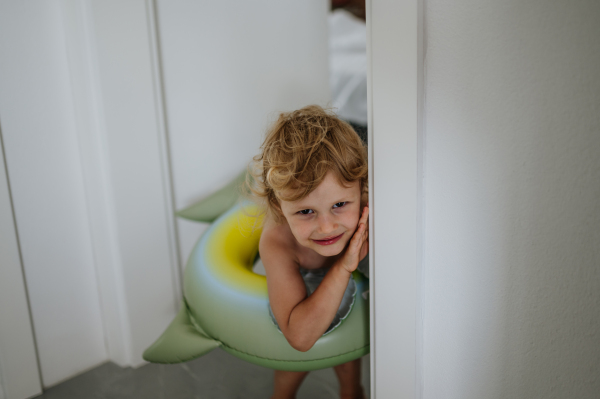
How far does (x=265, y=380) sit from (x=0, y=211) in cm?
95

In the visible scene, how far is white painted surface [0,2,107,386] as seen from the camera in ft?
4.13

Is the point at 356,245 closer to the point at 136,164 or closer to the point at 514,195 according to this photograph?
the point at 514,195

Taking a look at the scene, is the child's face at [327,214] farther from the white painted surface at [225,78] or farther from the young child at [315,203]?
the white painted surface at [225,78]

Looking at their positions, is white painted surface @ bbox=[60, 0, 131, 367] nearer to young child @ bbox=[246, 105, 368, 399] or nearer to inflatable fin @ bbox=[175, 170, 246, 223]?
inflatable fin @ bbox=[175, 170, 246, 223]

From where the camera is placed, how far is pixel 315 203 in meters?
0.81

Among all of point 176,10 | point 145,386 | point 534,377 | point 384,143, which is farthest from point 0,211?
point 534,377

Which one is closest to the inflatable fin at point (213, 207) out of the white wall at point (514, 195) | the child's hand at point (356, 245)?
the child's hand at point (356, 245)

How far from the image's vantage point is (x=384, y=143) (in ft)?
2.23

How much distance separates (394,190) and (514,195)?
0.18 m

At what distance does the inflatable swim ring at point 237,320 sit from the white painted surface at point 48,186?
54 cm

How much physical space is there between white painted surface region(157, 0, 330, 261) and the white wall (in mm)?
969

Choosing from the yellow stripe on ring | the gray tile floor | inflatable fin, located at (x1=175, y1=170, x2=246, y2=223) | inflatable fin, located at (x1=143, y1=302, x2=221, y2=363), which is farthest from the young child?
the gray tile floor

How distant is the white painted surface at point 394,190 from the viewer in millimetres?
631

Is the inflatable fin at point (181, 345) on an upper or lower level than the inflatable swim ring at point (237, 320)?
lower
